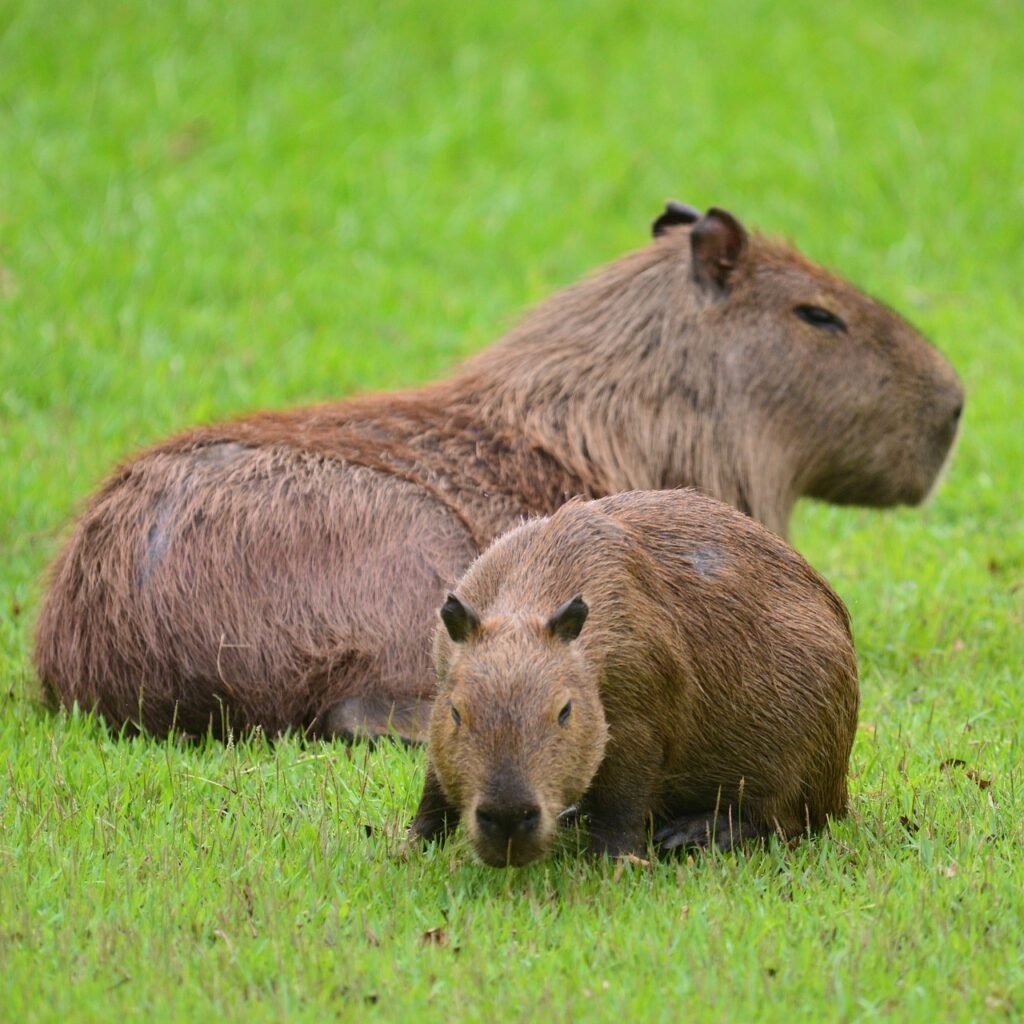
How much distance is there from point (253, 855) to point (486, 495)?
6.27ft

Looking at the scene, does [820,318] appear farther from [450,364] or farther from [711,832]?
[450,364]

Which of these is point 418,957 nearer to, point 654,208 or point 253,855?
point 253,855

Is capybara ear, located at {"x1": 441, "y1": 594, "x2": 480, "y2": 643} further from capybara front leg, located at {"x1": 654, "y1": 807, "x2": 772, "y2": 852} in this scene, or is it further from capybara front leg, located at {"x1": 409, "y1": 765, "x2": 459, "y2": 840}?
capybara front leg, located at {"x1": 654, "y1": 807, "x2": 772, "y2": 852}

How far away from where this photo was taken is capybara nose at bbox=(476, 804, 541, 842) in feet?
12.0

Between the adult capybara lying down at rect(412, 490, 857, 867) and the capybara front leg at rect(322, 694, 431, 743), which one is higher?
the adult capybara lying down at rect(412, 490, 857, 867)

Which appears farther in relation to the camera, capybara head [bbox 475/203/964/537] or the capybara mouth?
capybara head [bbox 475/203/964/537]

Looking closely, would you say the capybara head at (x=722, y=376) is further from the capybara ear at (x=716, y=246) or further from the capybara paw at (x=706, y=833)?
the capybara paw at (x=706, y=833)

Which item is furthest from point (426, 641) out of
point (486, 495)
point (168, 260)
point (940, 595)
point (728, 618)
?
point (168, 260)

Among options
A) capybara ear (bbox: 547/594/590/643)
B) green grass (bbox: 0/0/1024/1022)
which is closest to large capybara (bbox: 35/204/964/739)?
green grass (bbox: 0/0/1024/1022)

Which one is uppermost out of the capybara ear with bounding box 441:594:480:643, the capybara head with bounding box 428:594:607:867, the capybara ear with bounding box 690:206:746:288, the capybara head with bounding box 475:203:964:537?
the capybara ear with bounding box 690:206:746:288

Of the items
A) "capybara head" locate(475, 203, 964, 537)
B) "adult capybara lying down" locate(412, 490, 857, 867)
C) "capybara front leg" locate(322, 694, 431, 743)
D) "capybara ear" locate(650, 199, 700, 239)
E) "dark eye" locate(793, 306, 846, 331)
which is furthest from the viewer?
"capybara ear" locate(650, 199, 700, 239)

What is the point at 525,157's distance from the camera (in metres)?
12.0

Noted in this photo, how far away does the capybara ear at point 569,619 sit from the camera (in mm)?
3848

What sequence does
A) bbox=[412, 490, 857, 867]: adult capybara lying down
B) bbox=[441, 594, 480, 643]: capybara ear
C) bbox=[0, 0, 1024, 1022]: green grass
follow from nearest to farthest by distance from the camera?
1. bbox=[0, 0, 1024, 1022]: green grass
2. bbox=[412, 490, 857, 867]: adult capybara lying down
3. bbox=[441, 594, 480, 643]: capybara ear
